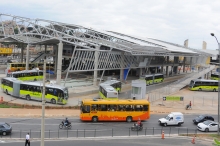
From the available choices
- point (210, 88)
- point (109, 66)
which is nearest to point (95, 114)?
point (109, 66)

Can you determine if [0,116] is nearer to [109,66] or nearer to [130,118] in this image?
[130,118]

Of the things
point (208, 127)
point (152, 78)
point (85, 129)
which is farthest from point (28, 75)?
point (208, 127)

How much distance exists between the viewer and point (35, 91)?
40250mm

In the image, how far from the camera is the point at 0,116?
3173cm

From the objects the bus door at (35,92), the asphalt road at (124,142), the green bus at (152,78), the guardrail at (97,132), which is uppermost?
the green bus at (152,78)

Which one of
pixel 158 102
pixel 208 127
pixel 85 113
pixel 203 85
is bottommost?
pixel 208 127

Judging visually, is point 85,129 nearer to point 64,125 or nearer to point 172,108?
point 64,125

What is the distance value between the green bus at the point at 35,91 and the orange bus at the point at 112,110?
8625 mm

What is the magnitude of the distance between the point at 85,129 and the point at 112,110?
4.50m

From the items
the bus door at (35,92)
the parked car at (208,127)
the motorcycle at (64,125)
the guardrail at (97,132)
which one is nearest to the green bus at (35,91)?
the bus door at (35,92)

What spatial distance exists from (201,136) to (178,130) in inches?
101

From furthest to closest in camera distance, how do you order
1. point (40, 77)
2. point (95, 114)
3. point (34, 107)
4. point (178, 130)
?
point (40, 77) < point (34, 107) < point (95, 114) < point (178, 130)

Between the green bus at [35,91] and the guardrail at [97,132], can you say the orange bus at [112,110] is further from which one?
the green bus at [35,91]

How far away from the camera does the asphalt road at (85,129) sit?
25.8 meters
